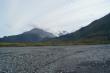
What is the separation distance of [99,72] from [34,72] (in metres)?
9.05

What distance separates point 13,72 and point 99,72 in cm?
1212

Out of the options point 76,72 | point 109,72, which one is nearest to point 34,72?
point 76,72

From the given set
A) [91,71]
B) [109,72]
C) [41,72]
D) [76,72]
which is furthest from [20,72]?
[109,72]

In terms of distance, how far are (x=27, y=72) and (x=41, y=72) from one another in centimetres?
195

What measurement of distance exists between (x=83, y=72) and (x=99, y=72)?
2.20 metres

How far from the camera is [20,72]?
95.2ft

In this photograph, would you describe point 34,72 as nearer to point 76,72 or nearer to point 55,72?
Result: point 55,72

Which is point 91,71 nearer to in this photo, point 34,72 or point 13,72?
point 34,72

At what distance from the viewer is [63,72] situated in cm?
2873

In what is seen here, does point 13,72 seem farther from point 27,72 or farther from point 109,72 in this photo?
point 109,72

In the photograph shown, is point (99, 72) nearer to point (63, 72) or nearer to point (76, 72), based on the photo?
point (76, 72)

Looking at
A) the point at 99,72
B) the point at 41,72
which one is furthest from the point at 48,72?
the point at 99,72

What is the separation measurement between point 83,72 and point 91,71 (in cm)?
141

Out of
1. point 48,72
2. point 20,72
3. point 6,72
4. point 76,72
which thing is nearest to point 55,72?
point 48,72
